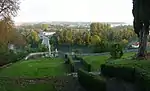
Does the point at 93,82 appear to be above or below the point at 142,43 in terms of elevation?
below

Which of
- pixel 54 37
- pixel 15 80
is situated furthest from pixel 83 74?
pixel 54 37

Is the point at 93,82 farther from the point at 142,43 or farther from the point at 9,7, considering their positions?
the point at 9,7

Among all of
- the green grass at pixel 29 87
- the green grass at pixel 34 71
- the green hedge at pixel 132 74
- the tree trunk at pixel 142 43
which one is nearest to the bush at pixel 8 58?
the green grass at pixel 34 71

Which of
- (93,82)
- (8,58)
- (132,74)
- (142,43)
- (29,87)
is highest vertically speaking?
(142,43)

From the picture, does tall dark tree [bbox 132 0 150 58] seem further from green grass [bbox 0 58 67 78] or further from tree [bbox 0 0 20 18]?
tree [bbox 0 0 20 18]

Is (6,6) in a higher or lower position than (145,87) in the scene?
higher

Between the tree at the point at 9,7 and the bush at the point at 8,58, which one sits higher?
the tree at the point at 9,7

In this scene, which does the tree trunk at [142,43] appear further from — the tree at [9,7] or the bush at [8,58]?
the bush at [8,58]

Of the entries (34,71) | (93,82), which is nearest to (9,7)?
(34,71)

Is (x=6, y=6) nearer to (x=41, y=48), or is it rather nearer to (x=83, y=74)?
(x=83, y=74)
